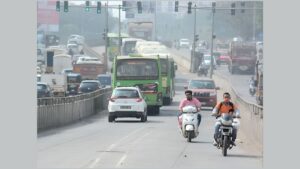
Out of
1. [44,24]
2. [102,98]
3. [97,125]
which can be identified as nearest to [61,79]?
[102,98]

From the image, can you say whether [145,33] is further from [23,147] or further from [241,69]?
[23,147]

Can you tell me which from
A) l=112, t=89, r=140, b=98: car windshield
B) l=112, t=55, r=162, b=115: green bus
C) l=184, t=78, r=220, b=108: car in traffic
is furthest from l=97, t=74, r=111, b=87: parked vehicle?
l=112, t=89, r=140, b=98: car windshield

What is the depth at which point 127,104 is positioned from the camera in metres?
43.4

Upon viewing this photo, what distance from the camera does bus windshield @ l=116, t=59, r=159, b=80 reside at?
49.8 metres

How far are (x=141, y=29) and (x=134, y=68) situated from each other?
230 ft

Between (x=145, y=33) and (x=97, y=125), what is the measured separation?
7756cm

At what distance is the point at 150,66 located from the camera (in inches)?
1973

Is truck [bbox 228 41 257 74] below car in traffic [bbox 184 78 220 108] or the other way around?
the other way around

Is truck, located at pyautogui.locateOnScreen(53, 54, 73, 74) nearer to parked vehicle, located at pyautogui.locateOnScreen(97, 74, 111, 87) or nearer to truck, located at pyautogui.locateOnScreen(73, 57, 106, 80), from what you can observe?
truck, located at pyautogui.locateOnScreen(73, 57, 106, 80)

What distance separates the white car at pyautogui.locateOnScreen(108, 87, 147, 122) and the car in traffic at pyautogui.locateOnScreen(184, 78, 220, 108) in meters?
12.2

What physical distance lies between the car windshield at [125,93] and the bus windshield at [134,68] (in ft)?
17.8

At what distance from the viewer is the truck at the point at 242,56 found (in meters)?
96.3

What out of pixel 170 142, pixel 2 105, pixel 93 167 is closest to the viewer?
pixel 93 167

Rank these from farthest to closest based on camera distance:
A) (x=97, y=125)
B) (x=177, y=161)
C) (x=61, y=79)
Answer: (x=61, y=79) → (x=97, y=125) → (x=177, y=161)
